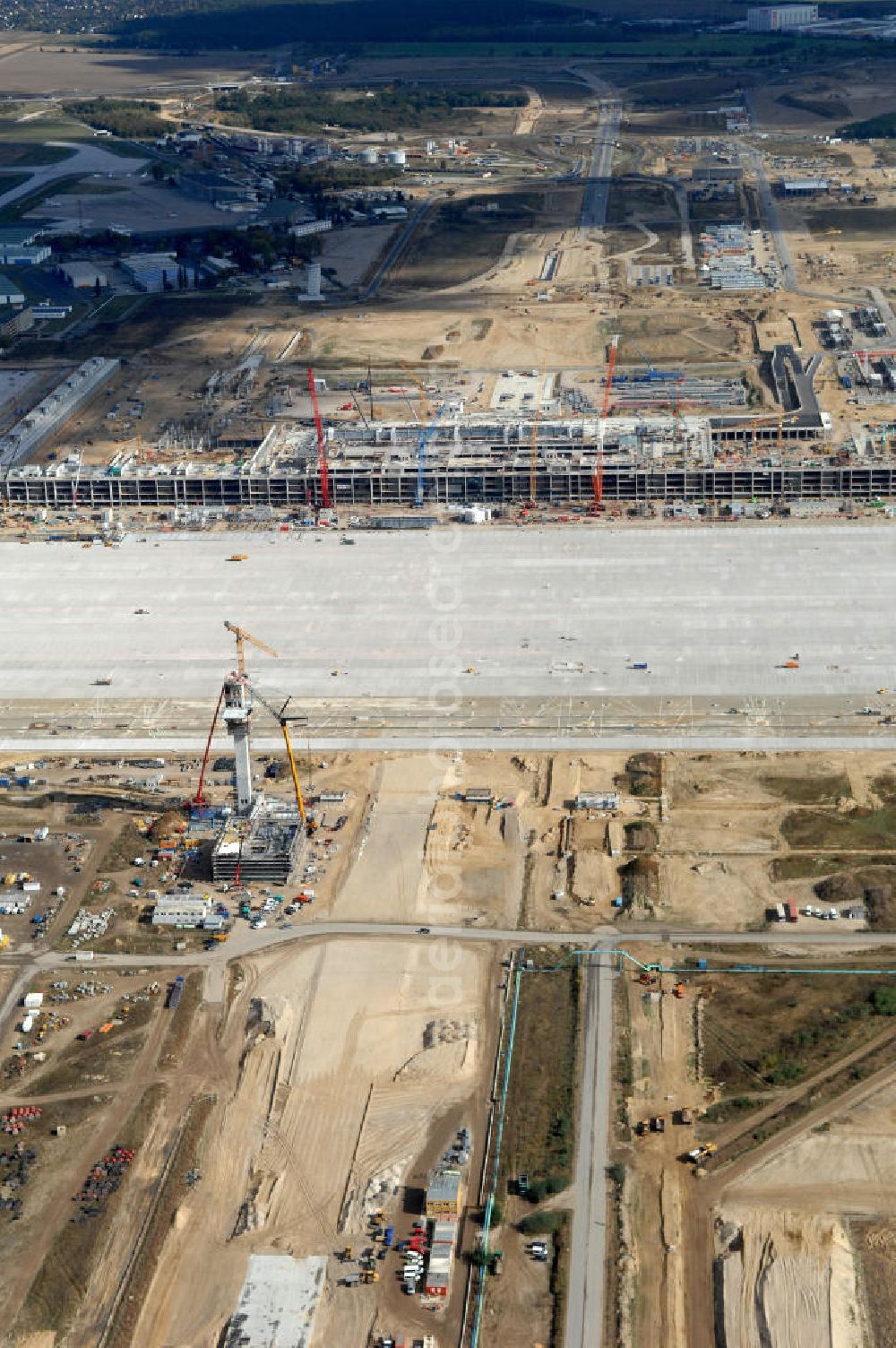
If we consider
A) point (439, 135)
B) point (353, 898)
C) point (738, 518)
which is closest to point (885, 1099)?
point (353, 898)

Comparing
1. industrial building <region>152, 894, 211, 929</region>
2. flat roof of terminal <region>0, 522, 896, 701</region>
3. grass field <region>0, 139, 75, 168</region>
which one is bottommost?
grass field <region>0, 139, 75, 168</region>

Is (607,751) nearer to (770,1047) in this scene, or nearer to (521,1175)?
(770,1047)

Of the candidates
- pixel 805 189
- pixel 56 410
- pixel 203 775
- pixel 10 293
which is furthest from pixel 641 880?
pixel 805 189

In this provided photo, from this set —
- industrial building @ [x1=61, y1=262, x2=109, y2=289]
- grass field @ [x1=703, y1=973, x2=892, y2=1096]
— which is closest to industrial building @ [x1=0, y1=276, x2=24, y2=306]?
industrial building @ [x1=61, y1=262, x2=109, y2=289]

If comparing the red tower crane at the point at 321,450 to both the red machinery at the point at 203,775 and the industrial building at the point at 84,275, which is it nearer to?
the red machinery at the point at 203,775

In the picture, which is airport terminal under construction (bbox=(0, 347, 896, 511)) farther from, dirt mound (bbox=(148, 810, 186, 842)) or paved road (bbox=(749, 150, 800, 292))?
dirt mound (bbox=(148, 810, 186, 842))

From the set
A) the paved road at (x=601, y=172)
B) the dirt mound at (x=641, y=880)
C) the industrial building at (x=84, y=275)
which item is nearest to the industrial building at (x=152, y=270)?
the industrial building at (x=84, y=275)
